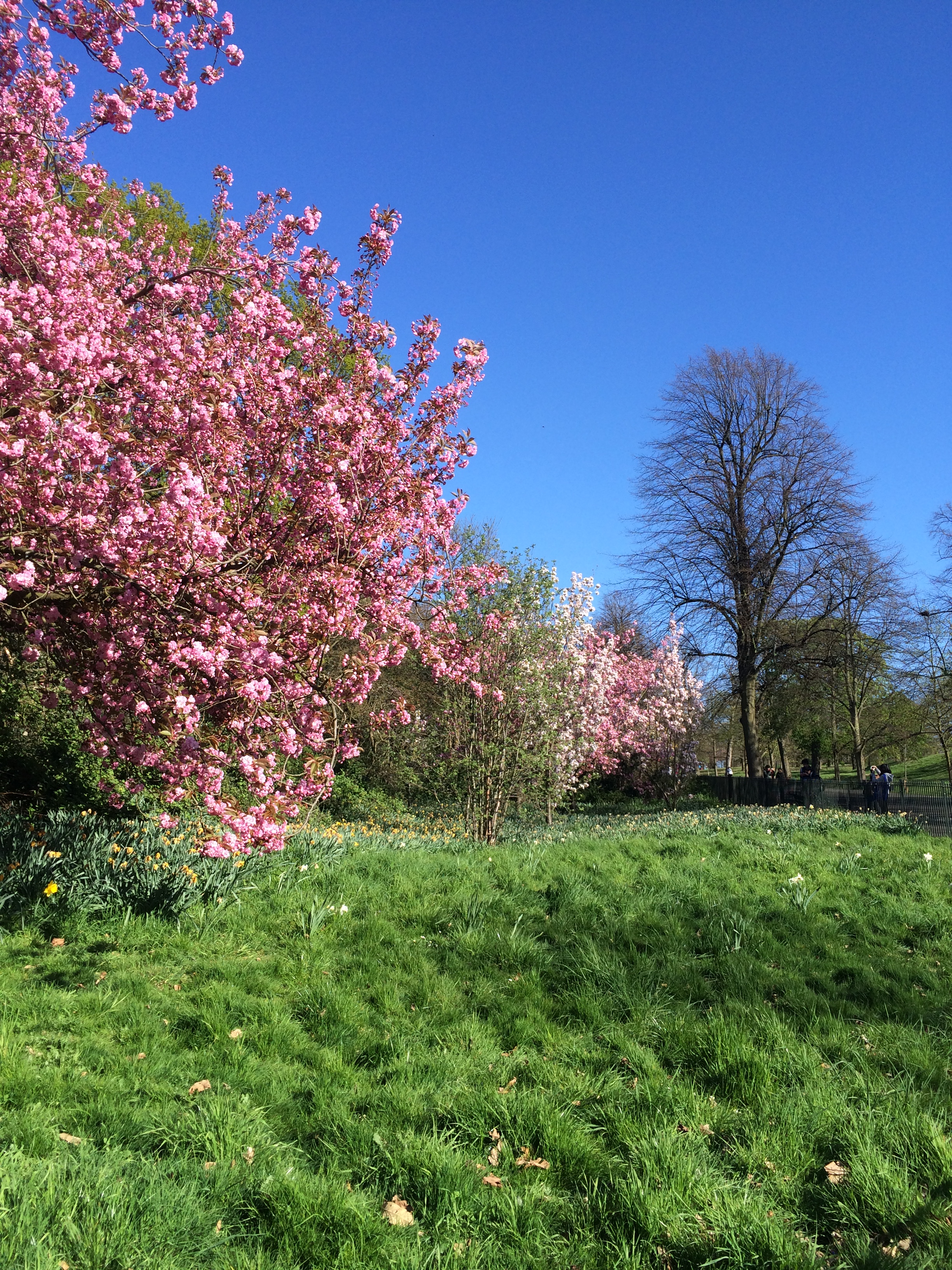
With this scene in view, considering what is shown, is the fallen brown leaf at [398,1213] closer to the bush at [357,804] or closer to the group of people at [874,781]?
the bush at [357,804]

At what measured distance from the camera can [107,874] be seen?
5.39 m

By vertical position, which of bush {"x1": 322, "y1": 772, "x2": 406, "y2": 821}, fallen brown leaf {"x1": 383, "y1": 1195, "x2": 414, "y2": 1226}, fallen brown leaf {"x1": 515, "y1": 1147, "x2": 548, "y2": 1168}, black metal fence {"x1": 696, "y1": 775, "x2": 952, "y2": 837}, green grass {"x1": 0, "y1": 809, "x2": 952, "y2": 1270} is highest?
black metal fence {"x1": 696, "y1": 775, "x2": 952, "y2": 837}

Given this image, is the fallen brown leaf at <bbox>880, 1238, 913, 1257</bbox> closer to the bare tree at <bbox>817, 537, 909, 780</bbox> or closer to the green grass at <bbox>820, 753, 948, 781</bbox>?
the bare tree at <bbox>817, 537, 909, 780</bbox>

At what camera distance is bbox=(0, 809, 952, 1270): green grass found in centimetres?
267

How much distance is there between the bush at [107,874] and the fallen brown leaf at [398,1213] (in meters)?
2.67

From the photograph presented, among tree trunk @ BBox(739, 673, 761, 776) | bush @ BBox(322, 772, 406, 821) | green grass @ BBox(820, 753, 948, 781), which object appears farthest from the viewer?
green grass @ BBox(820, 753, 948, 781)

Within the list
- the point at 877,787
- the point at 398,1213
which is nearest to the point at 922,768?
A: the point at 877,787

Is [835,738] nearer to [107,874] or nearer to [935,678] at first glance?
[935,678]

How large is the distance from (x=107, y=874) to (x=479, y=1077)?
10.3 feet

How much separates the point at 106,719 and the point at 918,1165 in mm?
4864

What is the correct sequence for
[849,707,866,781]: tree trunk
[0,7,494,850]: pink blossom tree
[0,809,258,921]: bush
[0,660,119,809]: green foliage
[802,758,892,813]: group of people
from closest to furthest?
1. [0,7,494,850]: pink blossom tree
2. [0,809,258,921]: bush
3. [0,660,119,809]: green foliage
4. [802,758,892,813]: group of people
5. [849,707,866,781]: tree trunk

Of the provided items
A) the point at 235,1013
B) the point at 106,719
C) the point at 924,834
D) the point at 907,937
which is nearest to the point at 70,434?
the point at 106,719

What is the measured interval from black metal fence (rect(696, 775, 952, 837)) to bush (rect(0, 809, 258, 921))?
9.91 m

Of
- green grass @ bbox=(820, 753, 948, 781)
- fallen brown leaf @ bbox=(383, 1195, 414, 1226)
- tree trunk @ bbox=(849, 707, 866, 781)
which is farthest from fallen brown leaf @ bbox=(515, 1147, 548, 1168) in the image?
green grass @ bbox=(820, 753, 948, 781)
